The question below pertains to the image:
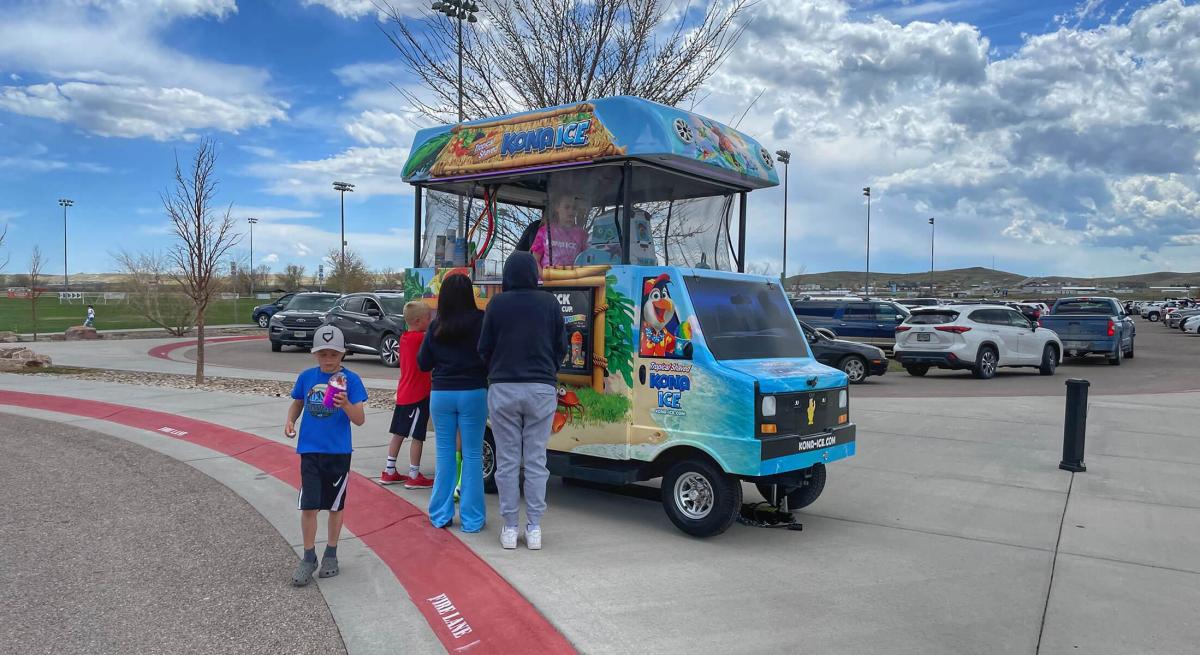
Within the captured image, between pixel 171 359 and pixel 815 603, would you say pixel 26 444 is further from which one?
pixel 171 359

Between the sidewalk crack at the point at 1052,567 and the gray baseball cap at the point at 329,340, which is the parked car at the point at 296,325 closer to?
the gray baseball cap at the point at 329,340

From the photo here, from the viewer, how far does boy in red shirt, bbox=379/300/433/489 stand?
704 cm

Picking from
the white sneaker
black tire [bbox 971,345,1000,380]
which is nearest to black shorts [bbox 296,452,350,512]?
the white sneaker

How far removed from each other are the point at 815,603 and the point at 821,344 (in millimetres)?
13184

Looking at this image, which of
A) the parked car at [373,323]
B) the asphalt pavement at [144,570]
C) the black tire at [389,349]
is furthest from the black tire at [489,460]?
the black tire at [389,349]

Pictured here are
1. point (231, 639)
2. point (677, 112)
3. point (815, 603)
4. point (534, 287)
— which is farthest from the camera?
point (677, 112)

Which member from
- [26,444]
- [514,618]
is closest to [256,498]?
[514,618]

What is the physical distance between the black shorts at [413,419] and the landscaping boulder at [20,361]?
13.9m

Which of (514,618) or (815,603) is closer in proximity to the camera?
(514,618)

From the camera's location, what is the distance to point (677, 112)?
21.1ft

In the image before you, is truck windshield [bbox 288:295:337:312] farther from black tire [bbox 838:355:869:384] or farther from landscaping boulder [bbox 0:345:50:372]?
black tire [bbox 838:355:869:384]

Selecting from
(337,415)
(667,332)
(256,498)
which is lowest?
(256,498)

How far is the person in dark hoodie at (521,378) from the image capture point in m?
5.47

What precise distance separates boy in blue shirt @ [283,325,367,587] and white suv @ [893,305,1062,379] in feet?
51.6
